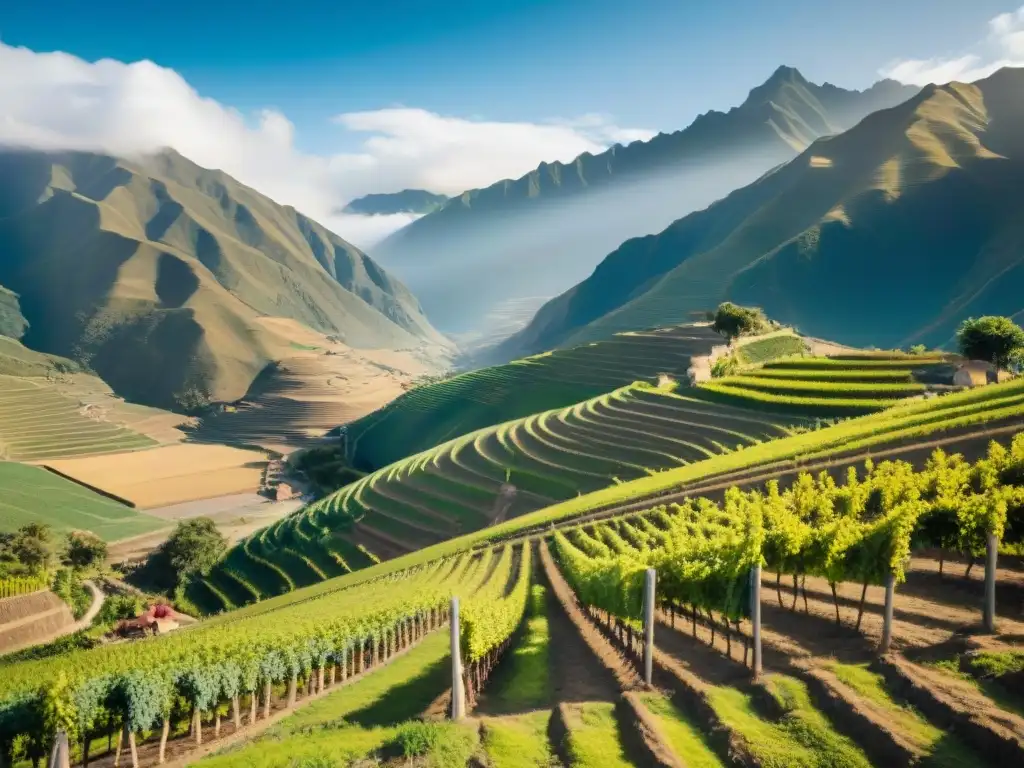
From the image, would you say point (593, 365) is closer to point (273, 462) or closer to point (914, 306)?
point (273, 462)

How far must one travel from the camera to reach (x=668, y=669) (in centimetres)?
1331

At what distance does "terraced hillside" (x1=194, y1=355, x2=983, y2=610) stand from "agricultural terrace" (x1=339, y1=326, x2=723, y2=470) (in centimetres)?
2187

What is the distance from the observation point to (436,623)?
77.4 ft

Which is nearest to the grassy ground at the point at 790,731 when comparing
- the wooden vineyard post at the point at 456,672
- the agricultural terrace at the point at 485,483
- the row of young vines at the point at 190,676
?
the wooden vineyard post at the point at 456,672

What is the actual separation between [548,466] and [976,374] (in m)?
32.6

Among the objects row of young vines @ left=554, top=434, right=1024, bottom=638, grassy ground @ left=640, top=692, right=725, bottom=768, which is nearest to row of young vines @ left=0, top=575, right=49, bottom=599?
row of young vines @ left=554, top=434, right=1024, bottom=638

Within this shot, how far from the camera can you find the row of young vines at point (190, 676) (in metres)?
14.6

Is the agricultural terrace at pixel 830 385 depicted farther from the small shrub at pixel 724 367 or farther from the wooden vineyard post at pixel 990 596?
the wooden vineyard post at pixel 990 596

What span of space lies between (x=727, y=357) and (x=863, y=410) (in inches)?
1113

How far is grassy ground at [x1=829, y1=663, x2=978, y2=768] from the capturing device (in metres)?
8.52

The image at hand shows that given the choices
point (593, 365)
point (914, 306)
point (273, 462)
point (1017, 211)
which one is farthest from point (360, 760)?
point (1017, 211)

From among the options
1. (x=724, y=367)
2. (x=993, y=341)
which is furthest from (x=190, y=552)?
(x=993, y=341)

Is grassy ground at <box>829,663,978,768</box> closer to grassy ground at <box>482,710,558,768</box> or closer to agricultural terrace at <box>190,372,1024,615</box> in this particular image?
grassy ground at <box>482,710,558,768</box>

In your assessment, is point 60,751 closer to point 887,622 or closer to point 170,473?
point 887,622
